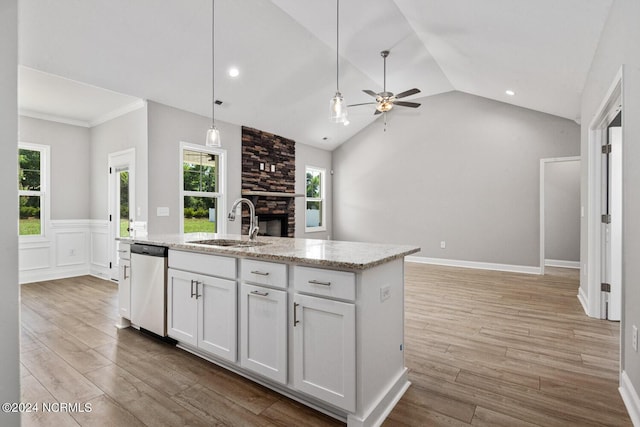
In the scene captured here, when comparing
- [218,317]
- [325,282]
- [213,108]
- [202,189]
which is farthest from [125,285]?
[213,108]

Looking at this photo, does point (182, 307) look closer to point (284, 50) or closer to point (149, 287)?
point (149, 287)

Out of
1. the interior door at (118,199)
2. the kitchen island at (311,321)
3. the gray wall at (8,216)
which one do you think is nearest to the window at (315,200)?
the interior door at (118,199)

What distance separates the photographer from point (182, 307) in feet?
8.66

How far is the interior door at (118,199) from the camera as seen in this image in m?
5.09

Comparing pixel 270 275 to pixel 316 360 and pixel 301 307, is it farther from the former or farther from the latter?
pixel 316 360

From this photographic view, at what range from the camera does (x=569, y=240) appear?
→ 636 centimetres

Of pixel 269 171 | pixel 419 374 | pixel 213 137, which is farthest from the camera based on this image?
pixel 269 171

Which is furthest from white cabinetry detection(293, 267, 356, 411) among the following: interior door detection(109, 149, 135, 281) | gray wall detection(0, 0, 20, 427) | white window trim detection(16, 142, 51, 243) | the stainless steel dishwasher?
white window trim detection(16, 142, 51, 243)

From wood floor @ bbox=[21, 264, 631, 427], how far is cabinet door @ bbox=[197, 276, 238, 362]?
0.64ft

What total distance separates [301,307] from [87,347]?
86.4 inches

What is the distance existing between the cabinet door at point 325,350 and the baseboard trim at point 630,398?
154cm

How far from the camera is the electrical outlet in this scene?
1924 mm

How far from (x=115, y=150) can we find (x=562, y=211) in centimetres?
827

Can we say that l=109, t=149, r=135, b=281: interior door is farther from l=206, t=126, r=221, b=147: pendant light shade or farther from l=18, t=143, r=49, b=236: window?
l=206, t=126, r=221, b=147: pendant light shade
